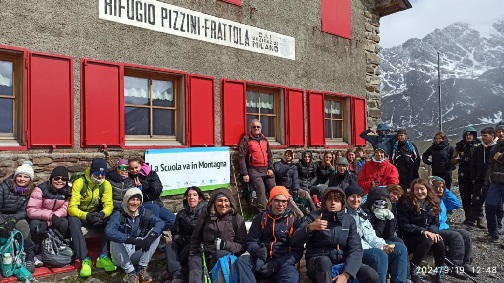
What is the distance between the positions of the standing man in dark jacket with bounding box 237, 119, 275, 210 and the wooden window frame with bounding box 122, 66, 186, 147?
3.55 feet

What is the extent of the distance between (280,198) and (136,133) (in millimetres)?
3227

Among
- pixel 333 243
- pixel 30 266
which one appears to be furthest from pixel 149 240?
pixel 333 243

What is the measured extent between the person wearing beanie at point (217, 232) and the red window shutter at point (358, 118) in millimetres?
5992

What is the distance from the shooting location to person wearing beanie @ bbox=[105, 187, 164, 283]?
163 inches

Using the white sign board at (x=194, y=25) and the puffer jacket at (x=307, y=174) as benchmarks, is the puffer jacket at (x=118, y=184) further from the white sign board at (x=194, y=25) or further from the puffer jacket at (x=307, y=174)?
the puffer jacket at (x=307, y=174)

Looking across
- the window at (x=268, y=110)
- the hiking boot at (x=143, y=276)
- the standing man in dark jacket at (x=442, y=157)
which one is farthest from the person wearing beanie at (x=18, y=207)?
the standing man in dark jacket at (x=442, y=157)

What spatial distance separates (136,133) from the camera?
6289 mm

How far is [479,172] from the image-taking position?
21.5ft

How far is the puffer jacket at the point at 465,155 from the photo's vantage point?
268 inches

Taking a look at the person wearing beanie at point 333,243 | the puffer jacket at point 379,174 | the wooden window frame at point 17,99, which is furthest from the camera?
the puffer jacket at point 379,174

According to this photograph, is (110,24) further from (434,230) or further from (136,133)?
(434,230)

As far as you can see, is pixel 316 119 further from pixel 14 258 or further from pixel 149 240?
pixel 14 258

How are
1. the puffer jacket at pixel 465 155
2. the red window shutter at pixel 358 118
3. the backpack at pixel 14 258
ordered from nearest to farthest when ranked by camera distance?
the backpack at pixel 14 258 → the puffer jacket at pixel 465 155 → the red window shutter at pixel 358 118

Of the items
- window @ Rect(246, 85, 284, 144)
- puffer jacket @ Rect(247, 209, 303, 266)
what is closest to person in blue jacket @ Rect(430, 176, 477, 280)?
puffer jacket @ Rect(247, 209, 303, 266)
